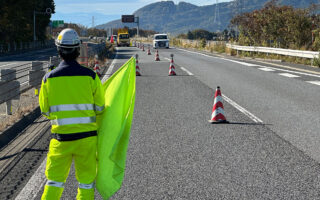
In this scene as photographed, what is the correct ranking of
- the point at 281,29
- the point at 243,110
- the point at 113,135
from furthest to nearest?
the point at 281,29, the point at 243,110, the point at 113,135

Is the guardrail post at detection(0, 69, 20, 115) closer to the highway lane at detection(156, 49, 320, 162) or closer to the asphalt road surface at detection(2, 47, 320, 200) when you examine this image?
the asphalt road surface at detection(2, 47, 320, 200)

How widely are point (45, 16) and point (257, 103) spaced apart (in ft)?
241

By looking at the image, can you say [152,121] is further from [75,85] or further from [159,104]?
[75,85]

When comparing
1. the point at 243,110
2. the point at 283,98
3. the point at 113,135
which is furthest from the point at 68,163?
the point at 283,98

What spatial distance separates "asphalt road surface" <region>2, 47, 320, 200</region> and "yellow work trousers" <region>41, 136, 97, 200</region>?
3.97 feet

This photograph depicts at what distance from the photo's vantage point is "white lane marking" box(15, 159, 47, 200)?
481 centimetres

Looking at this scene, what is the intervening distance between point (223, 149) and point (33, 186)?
9.69ft

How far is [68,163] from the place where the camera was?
3625 millimetres

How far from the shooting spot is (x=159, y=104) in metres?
11.2

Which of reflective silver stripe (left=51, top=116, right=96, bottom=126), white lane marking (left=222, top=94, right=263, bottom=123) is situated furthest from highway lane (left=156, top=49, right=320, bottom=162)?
reflective silver stripe (left=51, top=116, right=96, bottom=126)

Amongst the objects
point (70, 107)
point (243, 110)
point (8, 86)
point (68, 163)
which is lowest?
point (243, 110)

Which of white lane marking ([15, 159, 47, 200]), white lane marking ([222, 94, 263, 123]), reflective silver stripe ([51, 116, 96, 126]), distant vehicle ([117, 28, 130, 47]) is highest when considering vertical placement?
distant vehicle ([117, 28, 130, 47])

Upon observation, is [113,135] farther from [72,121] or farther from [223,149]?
[223,149]

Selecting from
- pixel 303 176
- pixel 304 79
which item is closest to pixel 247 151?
pixel 303 176
